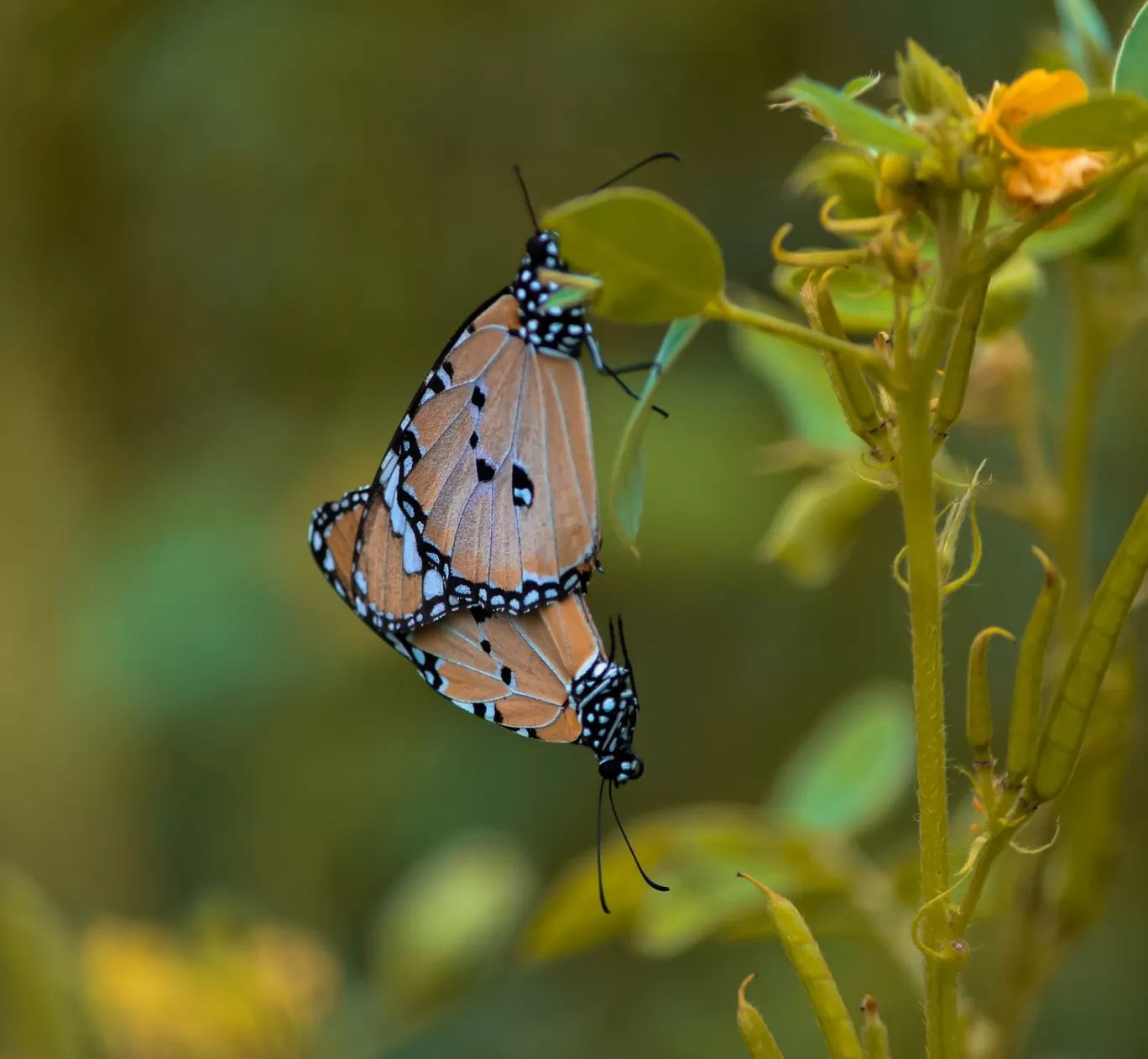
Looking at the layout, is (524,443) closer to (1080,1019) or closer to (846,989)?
(846,989)

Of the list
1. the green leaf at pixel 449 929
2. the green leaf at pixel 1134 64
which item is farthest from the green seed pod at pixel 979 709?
the green leaf at pixel 449 929

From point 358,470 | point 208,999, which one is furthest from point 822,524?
point 358,470

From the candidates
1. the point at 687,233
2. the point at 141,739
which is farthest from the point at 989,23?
the point at 141,739

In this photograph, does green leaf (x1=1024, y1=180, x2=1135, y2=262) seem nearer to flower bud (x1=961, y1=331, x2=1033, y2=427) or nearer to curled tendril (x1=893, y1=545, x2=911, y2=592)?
flower bud (x1=961, y1=331, x2=1033, y2=427)

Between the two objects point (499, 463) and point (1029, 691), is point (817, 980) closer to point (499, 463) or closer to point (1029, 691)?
point (1029, 691)

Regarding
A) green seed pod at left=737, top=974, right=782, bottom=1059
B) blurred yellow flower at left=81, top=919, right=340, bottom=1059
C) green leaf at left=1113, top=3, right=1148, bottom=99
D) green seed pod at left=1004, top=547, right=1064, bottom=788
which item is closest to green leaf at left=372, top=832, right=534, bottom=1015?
blurred yellow flower at left=81, top=919, right=340, bottom=1059
